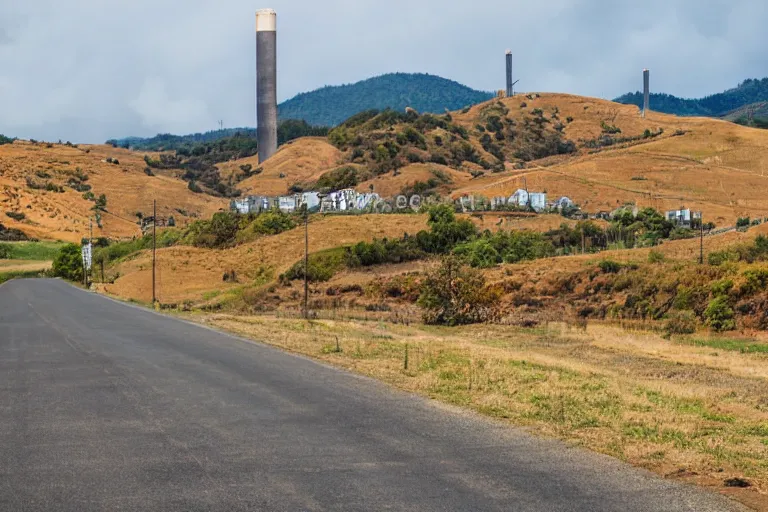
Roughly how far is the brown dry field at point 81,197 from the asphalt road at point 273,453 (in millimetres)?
106860

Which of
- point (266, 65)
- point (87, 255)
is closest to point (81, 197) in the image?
point (266, 65)

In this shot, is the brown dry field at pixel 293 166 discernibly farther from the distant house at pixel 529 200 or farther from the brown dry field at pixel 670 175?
the distant house at pixel 529 200

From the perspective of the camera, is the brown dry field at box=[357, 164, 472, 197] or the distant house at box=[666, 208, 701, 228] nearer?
the distant house at box=[666, 208, 701, 228]

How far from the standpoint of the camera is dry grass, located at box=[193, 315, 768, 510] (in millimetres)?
11039

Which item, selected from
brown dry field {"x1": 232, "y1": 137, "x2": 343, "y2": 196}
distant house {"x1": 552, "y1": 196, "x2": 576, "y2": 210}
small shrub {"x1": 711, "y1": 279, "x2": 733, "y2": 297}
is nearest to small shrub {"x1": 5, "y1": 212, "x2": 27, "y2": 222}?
brown dry field {"x1": 232, "y1": 137, "x2": 343, "y2": 196}

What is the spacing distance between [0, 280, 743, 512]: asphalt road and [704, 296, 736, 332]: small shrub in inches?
820

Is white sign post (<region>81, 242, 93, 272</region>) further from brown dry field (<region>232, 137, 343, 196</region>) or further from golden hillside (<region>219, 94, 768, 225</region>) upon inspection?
brown dry field (<region>232, 137, 343, 196</region>)

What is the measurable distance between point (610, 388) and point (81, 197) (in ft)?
404

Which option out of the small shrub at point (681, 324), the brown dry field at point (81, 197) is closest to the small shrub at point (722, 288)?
the small shrub at point (681, 324)

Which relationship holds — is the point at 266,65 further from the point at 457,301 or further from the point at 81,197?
the point at 457,301

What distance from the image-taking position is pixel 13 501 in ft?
27.7

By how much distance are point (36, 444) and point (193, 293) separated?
5636 cm

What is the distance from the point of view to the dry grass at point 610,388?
11.0m

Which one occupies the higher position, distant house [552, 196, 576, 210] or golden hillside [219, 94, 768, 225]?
golden hillside [219, 94, 768, 225]
